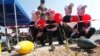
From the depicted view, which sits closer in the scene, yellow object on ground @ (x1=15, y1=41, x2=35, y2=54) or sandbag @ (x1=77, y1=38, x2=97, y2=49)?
yellow object on ground @ (x1=15, y1=41, x2=35, y2=54)

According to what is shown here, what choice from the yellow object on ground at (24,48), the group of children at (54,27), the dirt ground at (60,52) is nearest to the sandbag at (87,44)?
the dirt ground at (60,52)

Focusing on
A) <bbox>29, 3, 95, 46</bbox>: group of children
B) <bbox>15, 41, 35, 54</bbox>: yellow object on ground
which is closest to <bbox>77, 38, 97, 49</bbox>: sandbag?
<bbox>29, 3, 95, 46</bbox>: group of children

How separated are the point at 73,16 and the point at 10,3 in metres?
4.35

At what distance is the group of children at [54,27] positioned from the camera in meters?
11.6

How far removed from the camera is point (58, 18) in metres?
11.7

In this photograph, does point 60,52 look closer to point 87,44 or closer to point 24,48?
point 87,44

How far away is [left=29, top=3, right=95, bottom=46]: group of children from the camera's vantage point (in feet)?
38.2

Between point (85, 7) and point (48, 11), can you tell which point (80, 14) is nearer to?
point (85, 7)

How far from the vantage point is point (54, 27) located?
463 inches

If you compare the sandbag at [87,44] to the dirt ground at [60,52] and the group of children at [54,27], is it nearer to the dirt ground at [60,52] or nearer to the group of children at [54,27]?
the dirt ground at [60,52]

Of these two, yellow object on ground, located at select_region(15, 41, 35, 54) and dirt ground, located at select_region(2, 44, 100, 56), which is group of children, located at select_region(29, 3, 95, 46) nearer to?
dirt ground, located at select_region(2, 44, 100, 56)

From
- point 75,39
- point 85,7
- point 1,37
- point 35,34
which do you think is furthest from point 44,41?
point 1,37

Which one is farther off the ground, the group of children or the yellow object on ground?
the group of children

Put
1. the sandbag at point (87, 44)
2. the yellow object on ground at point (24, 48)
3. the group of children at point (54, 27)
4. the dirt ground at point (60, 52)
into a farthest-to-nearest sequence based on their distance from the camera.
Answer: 1. the group of children at point (54, 27)
2. the sandbag at point (87, 44)
3. the yellow object on ground at point (24, 48)
4. the dirt ground at point (60, 52)
